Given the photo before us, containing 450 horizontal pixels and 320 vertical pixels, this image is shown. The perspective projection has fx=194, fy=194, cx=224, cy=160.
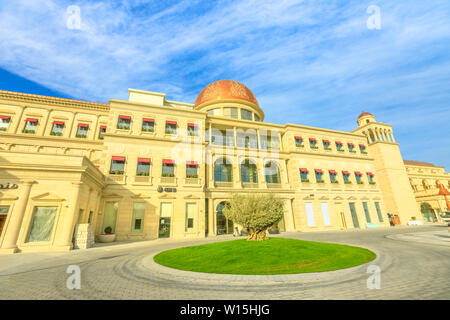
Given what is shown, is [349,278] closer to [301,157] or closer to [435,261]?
[435,261]

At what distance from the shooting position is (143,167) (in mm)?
22906

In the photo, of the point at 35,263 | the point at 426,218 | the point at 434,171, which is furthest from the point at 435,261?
the point at 434,171

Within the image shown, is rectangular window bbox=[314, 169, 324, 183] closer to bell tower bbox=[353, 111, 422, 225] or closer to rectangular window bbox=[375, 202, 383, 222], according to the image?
rectangular window bbox=[375, 202, 383, 222]

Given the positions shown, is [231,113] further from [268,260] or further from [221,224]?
[268,260]

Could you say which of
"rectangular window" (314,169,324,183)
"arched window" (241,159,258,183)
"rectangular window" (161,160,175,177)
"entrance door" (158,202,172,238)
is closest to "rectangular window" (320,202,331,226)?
"rectangular window" (314,169,324,183)

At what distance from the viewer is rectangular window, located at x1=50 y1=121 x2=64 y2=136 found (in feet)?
84.7

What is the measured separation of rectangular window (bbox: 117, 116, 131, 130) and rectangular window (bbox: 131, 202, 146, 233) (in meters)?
9.43

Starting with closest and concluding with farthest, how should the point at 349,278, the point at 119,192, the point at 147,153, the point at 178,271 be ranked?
the point at 349,278, the point at 178,271, the point at 119,192, the point at 147,153

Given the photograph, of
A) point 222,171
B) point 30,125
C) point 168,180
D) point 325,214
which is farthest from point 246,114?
point 30,125

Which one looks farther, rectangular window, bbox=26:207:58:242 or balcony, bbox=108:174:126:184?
balcony, bbox=108:174:126:184

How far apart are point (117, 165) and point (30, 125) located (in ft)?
47.0

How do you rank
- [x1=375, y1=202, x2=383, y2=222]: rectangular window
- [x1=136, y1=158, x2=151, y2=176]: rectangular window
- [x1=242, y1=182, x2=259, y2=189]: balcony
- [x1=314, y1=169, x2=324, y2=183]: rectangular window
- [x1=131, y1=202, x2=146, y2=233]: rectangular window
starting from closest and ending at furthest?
[x1=131, y1=202, x2=146, y2=233]: rectangular window
[x1=136, y1=158, x2=151, y2=176]: rectangular window
[x1=242, y1=182, x2=259, y2=189]: balcony
[x1=314, y1=169, x2=324, y2=183]: rectangular window
[x1=375, y1=202, x2=383, y2=222]: rectangular window

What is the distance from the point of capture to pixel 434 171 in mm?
56719
